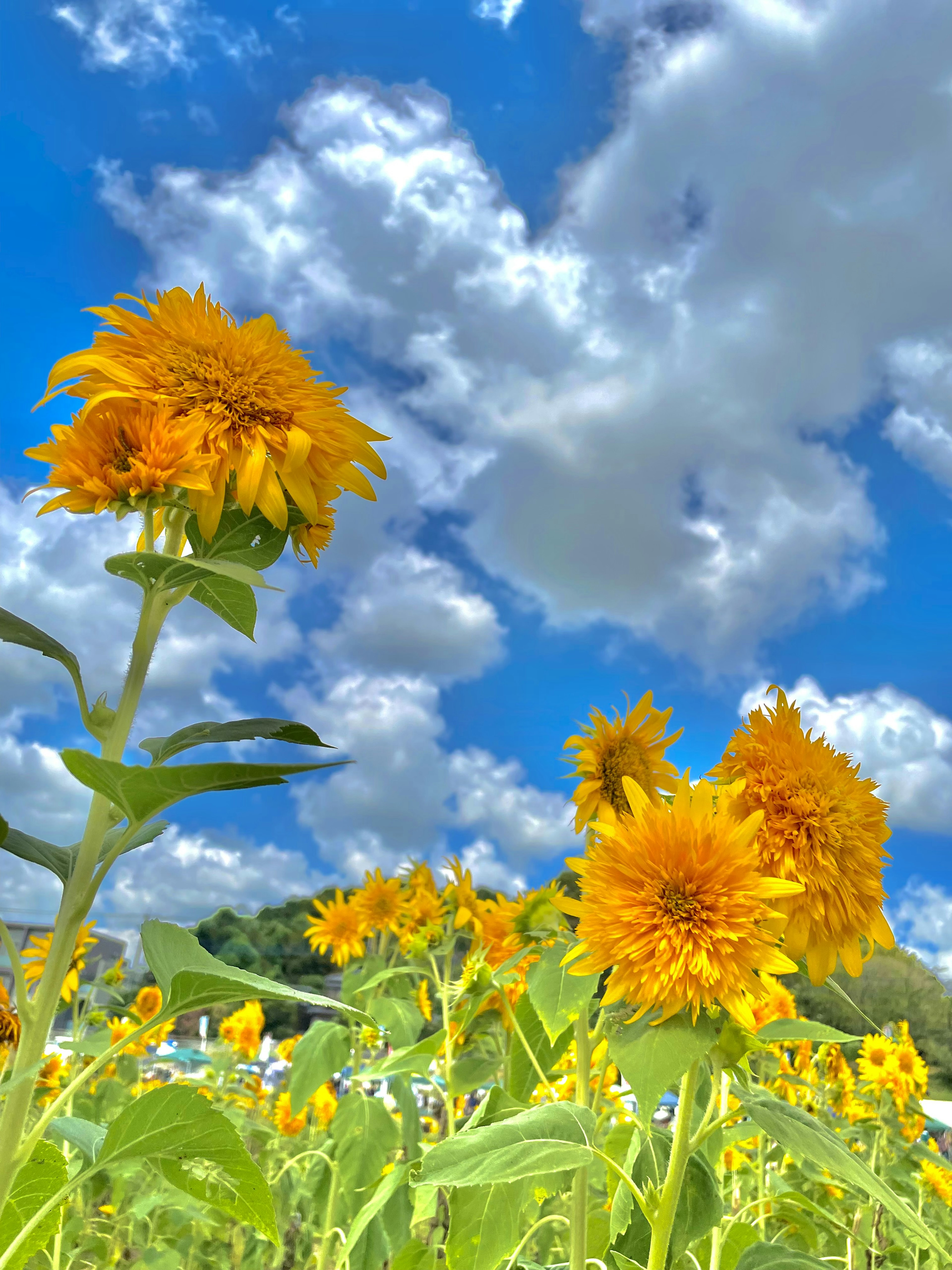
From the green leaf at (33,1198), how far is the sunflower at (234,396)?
683 mm

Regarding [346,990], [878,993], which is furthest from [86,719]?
[878,993]

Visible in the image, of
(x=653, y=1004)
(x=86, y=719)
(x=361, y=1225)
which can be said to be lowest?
(x=361, y=1225)

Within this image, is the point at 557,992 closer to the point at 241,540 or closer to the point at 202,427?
the point at 241,540

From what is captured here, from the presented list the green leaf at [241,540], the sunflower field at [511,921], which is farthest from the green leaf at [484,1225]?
the green leaf at [241,540]

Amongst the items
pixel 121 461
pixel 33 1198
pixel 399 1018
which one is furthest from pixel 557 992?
pixel 399 1018

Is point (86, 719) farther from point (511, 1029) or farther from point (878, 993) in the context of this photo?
point (878, 993)

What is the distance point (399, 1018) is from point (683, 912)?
1.58 meters

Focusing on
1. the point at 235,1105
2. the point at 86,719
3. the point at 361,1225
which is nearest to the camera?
the point at 86,719

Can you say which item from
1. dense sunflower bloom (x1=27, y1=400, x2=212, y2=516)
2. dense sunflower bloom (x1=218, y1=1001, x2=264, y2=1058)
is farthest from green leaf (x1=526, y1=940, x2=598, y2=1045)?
dense sunflower bloom (x1=218, y1=1001, x2=264, y2=1058)

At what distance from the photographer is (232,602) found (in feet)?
3.55

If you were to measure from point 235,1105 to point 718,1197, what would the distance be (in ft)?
13.7

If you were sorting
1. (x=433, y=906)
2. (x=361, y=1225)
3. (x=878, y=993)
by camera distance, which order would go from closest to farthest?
(x=361, y=1225) < (x=433, y=906) < (x=878, y=993)

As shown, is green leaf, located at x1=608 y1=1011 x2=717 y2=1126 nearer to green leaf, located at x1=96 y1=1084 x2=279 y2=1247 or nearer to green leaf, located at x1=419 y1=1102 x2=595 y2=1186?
green leaf, located at x1=419 y1=1102 x2=595 y2=1186

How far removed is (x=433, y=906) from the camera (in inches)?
102
